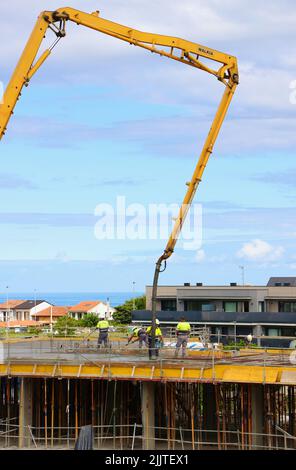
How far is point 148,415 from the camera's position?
127 feet

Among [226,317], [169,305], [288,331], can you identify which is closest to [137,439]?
A: [288,331]

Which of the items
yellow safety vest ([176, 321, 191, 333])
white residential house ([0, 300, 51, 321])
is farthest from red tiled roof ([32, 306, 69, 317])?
yellow safety vest ([176, 321, 191, 333])

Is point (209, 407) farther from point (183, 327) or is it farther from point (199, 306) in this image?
point (199, 306)

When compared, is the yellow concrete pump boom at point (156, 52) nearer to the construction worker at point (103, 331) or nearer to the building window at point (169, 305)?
the construction worker at point (103, 331)

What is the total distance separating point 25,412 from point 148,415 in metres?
5.90

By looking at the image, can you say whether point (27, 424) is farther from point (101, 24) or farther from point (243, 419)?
point (101, 24)

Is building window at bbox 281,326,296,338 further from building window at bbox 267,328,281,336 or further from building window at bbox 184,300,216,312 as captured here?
building window at bbox 184,300,216,312

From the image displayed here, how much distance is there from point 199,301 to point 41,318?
9387cm

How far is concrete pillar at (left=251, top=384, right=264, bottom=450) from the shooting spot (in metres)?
37.6

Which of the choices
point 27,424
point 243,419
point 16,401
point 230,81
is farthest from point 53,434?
point 230,81

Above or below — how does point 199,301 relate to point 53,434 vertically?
above
